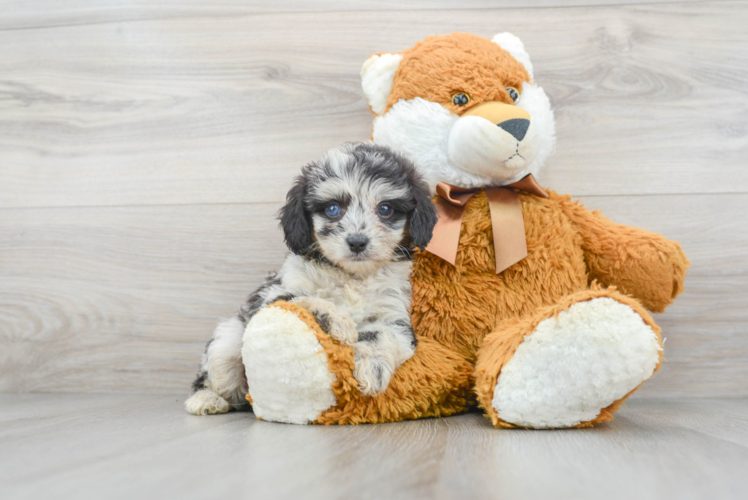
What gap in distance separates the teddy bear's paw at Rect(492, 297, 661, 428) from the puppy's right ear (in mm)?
580

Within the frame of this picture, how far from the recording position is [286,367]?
50.1 inches

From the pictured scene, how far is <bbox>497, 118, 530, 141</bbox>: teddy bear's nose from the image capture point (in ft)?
4.83

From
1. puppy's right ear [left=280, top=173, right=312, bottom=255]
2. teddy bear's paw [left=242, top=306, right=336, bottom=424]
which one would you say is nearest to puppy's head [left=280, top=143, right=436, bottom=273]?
puppy's right ear [left=280, top=173, right=312, bottom=255]

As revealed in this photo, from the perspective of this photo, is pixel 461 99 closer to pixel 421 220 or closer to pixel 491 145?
pixel 491 145

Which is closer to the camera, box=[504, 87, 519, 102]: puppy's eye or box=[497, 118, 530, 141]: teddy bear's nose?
box=[497, 118, 530, 141]: teddy bear's nose

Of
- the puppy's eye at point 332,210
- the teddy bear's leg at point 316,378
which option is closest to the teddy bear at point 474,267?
the teddy bear's leg at point 316,378

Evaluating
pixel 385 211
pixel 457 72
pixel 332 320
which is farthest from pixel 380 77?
pixel 332 320

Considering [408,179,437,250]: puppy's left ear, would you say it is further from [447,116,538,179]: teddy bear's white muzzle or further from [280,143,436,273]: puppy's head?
[447,116,538,179]: teddy bear's white muzzle

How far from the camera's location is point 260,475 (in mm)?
938

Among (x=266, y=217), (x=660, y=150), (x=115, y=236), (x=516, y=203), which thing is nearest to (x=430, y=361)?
(x=516, y=203)

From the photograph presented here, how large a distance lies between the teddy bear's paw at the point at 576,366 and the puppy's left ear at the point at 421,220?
35cm

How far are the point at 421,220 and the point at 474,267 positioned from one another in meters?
0.25

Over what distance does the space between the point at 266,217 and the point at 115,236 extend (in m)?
0.56

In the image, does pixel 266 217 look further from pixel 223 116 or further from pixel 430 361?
pixel 430 361
